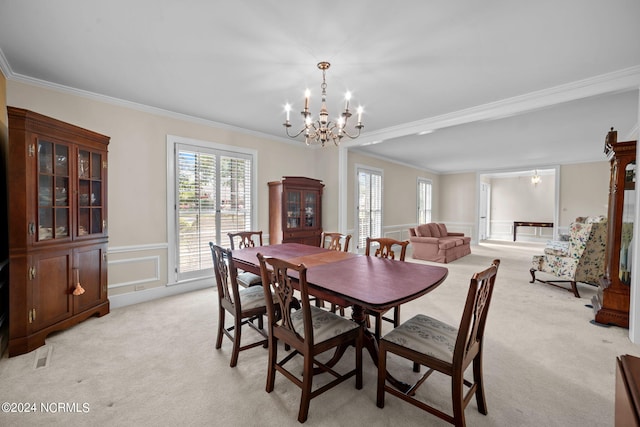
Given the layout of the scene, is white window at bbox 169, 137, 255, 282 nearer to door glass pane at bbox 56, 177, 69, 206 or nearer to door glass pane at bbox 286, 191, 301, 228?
door glass pane at bbox 286, 191, 301, 228

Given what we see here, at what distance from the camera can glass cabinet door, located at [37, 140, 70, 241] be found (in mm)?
2424

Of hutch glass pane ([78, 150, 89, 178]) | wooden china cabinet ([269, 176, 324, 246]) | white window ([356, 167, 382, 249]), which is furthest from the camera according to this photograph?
white window ([356, 167, 382, 249])

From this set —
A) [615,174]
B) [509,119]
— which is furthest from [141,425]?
[509,119]

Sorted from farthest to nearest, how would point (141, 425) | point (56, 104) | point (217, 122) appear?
point (217, 122) < point (56, 104) < point (141, 425)

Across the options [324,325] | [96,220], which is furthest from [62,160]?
[324,325]

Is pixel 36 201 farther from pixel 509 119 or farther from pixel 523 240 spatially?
pixel 523 240

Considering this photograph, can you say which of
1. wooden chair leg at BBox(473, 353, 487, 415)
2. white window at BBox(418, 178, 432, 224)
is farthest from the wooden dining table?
white window at BBox(418, 178, 432, 224)

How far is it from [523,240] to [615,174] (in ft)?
26.5

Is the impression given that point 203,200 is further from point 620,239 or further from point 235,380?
point 620,239

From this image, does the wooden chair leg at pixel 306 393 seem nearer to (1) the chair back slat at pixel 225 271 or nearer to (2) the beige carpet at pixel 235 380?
(2) the beige carpet at pixel 235 380

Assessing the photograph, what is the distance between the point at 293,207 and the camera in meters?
4.70

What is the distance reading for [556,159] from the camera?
22.9 ft

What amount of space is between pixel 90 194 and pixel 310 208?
10.2ft

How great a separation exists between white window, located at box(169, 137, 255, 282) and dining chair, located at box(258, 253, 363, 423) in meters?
2.58
